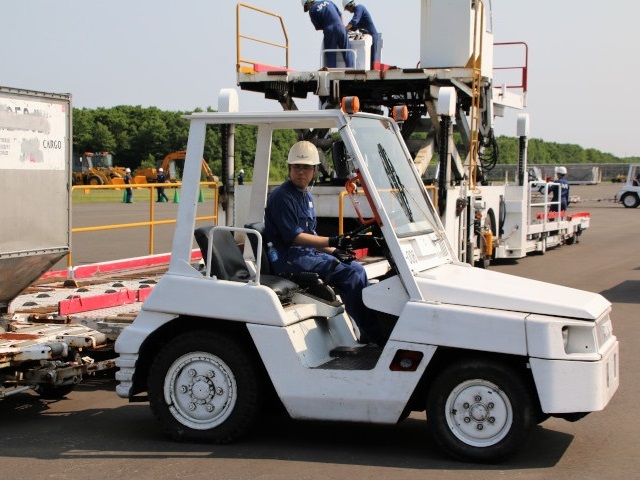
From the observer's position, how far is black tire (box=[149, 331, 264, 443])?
6.75m

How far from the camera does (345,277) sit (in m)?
6.99

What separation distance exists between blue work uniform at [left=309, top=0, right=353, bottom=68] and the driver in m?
11.3

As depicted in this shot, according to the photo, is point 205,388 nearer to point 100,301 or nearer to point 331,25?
point 100,301

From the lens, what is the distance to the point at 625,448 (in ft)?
22.7

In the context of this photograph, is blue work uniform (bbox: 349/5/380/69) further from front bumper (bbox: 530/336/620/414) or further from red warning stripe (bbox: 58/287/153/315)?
front bumper (bbox: 530/336/620/414)

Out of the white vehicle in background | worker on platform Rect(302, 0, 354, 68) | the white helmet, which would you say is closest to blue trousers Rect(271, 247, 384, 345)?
the white helmet

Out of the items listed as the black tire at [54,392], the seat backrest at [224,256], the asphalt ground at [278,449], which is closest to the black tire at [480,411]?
the asphalt ground at [278,449]

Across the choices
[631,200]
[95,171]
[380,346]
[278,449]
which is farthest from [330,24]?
[95,171]

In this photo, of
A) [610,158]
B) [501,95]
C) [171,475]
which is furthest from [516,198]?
[610,158]

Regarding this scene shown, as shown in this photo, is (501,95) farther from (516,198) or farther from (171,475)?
(171,475)

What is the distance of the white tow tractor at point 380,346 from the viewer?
6.22m

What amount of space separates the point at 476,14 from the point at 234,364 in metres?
13.6

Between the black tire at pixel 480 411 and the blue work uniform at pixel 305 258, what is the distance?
0.76 m

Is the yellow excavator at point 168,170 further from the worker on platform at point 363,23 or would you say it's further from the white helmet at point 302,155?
the white helmet at point 302,155
